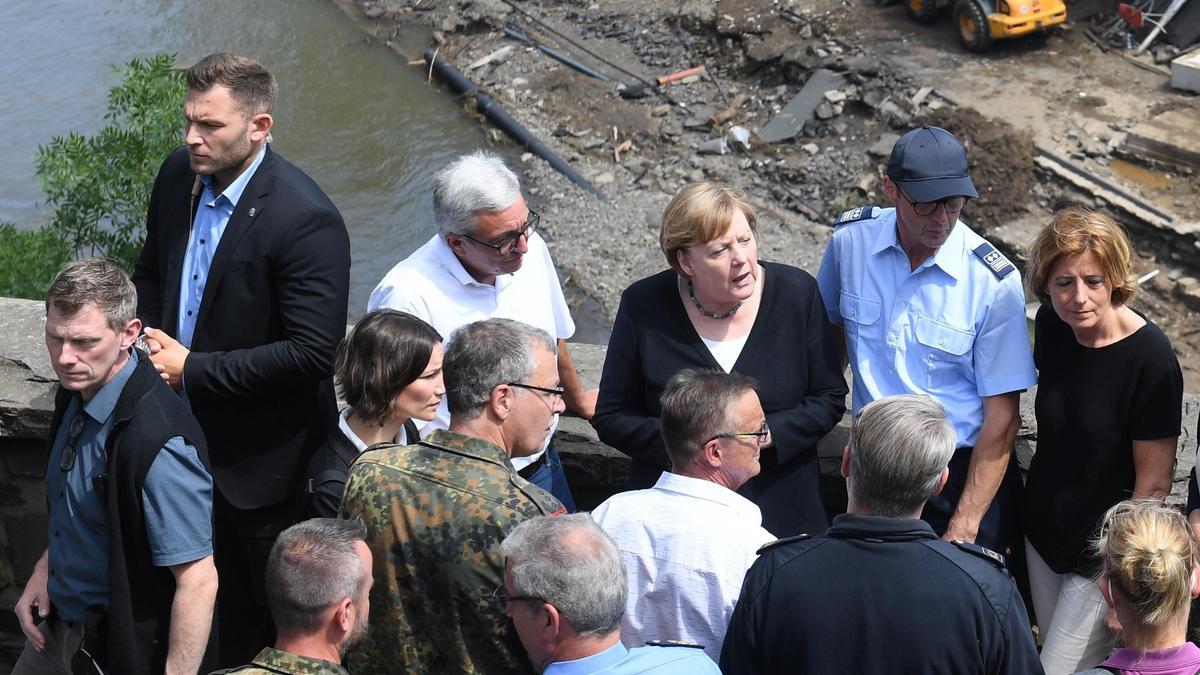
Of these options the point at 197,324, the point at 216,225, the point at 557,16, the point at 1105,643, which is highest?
the point at 216,225

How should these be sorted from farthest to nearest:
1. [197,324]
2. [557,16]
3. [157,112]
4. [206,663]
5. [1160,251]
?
[557,16] → [1160,251] → [157,112] → [197,324] → [206,663]

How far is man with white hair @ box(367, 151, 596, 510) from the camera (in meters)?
4.07

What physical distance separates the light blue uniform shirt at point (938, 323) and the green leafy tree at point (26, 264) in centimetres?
487

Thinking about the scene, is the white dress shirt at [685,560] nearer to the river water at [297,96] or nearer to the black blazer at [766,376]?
the black blazer at [766,376]

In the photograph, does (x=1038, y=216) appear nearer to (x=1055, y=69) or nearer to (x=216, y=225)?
(x=1055, y=69)

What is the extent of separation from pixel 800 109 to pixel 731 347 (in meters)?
10.8

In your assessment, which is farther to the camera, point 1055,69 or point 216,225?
point 1055,69

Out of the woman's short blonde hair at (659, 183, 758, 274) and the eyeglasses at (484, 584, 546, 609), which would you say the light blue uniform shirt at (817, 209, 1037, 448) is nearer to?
the woman's short blonde hair at (659, 183, 758, 274)

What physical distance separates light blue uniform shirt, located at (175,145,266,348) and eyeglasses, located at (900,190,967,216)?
82.9 inches

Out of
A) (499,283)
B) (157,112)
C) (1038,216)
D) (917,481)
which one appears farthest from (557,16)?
(917,481)

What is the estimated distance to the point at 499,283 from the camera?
169 inches

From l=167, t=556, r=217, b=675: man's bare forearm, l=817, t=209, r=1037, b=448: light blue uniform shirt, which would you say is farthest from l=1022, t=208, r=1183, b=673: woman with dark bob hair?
l=167, t=556, r=217, b=675: man's bare forearm

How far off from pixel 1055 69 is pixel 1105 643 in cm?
1178

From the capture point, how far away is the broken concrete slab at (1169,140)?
40.5ft
